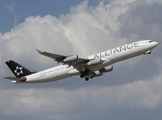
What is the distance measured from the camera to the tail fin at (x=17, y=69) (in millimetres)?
70250

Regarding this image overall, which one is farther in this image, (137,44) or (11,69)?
(11,69)

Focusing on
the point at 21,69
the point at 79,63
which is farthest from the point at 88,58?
the point at 21,69

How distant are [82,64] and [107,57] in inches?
231

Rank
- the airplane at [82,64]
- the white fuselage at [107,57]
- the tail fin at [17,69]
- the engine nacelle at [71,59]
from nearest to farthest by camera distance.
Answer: the engine nacelle at [71,59]
the airplane at [82,64]
the white fuselage at [107,57]
the tail fin at [17,69]

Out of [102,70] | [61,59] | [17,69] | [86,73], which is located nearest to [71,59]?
[61,59]

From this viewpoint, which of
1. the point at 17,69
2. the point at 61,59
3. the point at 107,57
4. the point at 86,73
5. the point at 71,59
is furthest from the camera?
the point at 17,69

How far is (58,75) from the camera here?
216 feet

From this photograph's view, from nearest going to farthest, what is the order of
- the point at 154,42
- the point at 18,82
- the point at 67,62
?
the point at 67,62 → the point at 154,42 → the point at 18,82

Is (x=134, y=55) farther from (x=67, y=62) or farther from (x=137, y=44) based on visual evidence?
(x=67, y=62)

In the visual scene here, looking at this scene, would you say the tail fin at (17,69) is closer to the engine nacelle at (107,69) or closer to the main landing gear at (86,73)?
the main landing gear at (86,73)

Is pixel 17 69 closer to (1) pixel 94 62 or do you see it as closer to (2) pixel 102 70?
(1) pixel 94 62

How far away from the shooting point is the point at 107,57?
62.6 m

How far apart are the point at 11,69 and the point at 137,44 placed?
31252 millimetres

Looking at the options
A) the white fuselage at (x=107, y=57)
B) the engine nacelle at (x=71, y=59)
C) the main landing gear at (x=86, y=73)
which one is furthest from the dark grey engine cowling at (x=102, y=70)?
the engine nacelle at (x=71, y=59)
